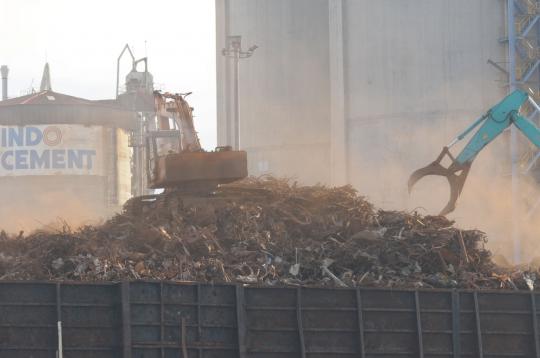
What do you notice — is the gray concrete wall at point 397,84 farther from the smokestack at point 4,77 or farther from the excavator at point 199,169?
the smokestack at point 4,77

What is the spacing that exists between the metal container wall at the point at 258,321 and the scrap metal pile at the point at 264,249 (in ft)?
2.99

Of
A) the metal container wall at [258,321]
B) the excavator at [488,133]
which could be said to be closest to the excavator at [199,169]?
the excavator at [488,133]

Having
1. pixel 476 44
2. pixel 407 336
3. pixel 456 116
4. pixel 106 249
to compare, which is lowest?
pixel 407 336

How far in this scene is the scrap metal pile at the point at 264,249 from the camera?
47.3 feet

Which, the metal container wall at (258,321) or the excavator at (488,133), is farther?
the excavator at (488,133)

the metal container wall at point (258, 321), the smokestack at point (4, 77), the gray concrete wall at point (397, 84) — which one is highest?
the smokestack at point (4, 77)

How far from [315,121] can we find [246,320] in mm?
35548

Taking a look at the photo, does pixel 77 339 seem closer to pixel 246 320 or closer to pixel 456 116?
pixel 246 320

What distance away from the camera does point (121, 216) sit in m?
17.7

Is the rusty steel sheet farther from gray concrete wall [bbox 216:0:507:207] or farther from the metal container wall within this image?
gray concrete wall [bbox 216:0:507:207]

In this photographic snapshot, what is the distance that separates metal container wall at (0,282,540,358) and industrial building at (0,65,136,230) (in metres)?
45.5

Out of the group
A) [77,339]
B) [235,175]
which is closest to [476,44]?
[235,175]

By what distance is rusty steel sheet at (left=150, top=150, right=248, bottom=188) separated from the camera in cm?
1844

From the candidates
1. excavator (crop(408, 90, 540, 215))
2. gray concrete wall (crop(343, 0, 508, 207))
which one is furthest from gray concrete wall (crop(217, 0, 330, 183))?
excavator (crop(408, 90, 540, 215))
